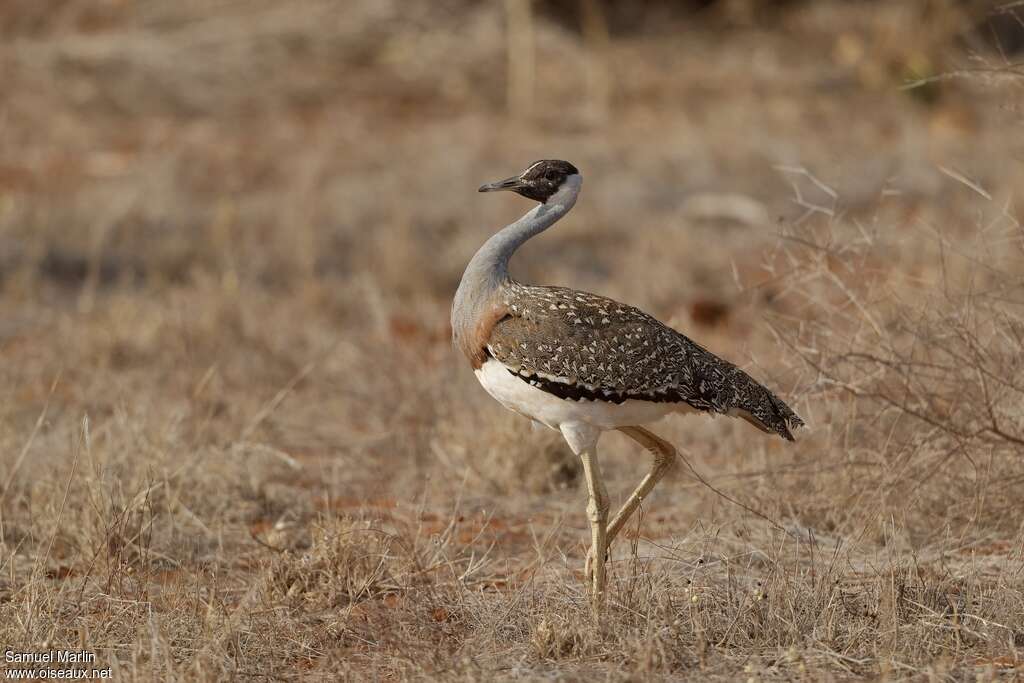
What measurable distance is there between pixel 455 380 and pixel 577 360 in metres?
2.91

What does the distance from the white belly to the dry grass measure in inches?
15.5

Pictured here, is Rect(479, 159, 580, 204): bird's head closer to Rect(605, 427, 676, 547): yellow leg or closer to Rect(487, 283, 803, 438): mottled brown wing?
Rect(487, 283, 803, 438): mottled brown wing

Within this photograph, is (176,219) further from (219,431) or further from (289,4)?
(289,4)

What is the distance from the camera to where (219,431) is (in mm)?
6027

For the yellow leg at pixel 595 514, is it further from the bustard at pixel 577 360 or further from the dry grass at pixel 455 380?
the dry grass at pixel 455 380

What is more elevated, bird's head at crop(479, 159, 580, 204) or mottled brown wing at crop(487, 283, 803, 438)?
bird's head at crop(479, 159, 580, 204)

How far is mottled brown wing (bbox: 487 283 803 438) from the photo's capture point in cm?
390

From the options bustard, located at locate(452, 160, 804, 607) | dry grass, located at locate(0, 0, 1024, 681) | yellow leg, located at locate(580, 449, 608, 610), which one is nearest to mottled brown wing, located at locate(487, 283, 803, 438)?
bustard, located at locate(452, 160, 804, 607)

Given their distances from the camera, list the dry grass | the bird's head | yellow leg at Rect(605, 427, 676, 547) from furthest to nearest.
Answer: yellow leg at Rect(605, 427, 676, 547), the bird's head, the dry grass

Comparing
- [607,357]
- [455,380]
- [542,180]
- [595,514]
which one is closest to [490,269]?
[542,180]

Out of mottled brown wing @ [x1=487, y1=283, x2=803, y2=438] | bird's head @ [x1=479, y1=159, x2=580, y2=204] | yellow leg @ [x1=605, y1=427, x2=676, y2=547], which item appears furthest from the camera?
yellow leg @ [x1=605, y1=427, x2=676, y2=547]

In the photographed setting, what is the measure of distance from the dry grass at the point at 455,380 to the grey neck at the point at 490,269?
71 cm

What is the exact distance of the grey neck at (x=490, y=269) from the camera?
13.3 feet

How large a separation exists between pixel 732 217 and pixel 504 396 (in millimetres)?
7877
